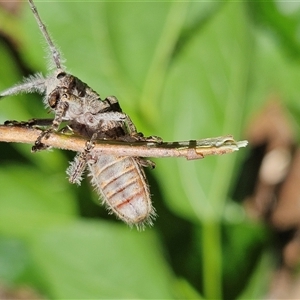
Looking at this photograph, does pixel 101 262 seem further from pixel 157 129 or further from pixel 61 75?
pixel 61 75

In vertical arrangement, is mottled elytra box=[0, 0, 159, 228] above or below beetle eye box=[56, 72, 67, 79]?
below

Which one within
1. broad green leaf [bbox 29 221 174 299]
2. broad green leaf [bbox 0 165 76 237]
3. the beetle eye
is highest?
the beetle eye

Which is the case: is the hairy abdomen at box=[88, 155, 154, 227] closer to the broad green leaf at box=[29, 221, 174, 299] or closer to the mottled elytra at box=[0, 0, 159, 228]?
the mottled elytra at box=[0, 0, 159, 228]

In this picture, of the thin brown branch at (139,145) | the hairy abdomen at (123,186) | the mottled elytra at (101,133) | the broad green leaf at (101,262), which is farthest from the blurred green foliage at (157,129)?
the thin brown branch at (139,145)

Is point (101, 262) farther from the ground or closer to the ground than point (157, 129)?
closer to the ground

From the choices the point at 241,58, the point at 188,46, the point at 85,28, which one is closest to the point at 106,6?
the point at 85,28

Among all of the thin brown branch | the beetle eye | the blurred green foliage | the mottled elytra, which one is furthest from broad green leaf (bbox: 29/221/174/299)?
the thin brown branch

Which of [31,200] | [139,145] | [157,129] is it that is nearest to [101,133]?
[139,145]
